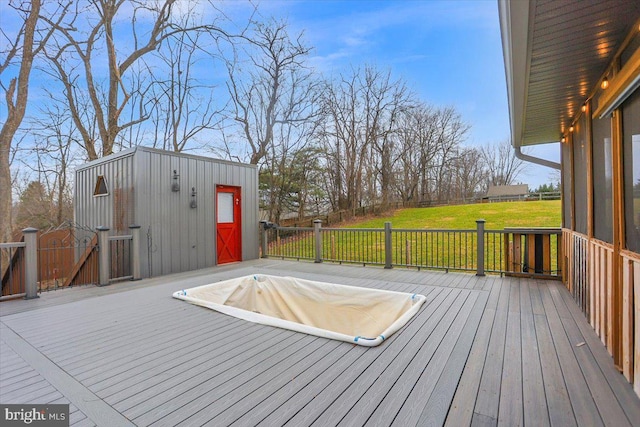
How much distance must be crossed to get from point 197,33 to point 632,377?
13314 millimetres

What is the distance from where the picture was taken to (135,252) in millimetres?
5688

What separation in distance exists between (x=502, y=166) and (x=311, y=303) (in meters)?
29.4

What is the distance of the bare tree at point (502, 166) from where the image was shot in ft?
88.6

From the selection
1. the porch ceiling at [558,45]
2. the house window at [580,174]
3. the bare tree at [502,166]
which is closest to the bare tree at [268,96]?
the house window at [580,174]

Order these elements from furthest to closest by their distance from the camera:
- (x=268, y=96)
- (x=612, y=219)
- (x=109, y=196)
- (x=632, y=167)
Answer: (x=268, y=96), (x=109, y=196), (x=612, y=219), (x=632, y=167)

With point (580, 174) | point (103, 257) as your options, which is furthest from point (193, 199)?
point (580, 174)

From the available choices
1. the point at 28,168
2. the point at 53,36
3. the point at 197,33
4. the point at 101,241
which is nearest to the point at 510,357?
the point at 101,241

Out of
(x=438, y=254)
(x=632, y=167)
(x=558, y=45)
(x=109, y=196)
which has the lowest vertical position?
(x=438, y=254)

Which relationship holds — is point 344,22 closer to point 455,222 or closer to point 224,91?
point 224,91

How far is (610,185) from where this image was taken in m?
2.63

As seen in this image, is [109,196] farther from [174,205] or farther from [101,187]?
[174,205]

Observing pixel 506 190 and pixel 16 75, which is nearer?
pixel 16 75

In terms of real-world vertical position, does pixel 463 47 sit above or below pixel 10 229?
above

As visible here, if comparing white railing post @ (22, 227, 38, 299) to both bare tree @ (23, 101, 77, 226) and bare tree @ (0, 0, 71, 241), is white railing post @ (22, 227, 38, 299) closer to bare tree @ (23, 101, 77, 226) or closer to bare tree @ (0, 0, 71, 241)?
bare tree @ (0, 0, 71, 241)
